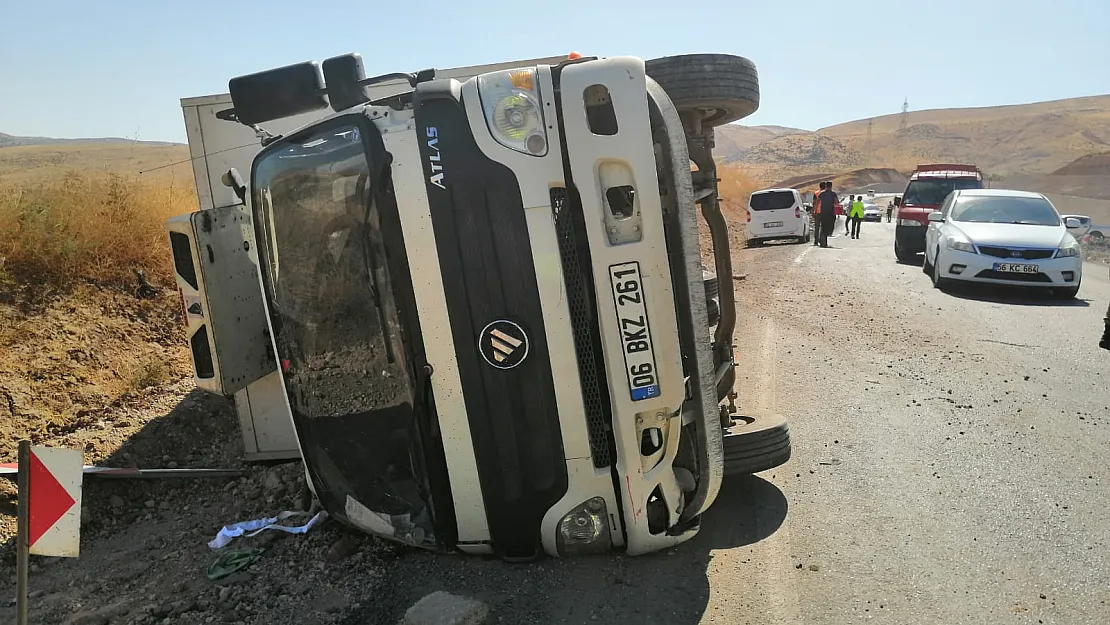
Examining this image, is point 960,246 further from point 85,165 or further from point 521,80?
point 85,165

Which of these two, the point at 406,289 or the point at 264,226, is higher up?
the point at 264,226

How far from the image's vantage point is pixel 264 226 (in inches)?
129

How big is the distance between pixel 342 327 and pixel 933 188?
629 inches

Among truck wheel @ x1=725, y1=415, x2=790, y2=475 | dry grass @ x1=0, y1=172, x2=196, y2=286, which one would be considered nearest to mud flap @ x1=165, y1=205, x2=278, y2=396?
truck wheel @ x1=725, y1=415, x2=790, y2=475

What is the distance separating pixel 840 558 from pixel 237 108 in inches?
132

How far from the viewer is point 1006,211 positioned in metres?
11.3

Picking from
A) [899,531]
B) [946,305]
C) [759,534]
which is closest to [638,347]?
[759,534]

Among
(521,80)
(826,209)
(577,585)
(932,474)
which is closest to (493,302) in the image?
(521,80)

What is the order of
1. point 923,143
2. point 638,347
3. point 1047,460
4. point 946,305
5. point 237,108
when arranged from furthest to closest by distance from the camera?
point 923,143 < point 946,305 < point 1047,460 < point 237,108 < point 638,347

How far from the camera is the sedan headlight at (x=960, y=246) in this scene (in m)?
10.2

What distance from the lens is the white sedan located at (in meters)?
9.88

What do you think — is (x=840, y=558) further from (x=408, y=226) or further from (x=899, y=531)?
(x=408, y=226)

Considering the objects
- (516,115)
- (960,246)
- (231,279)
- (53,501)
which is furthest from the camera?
(960,246)

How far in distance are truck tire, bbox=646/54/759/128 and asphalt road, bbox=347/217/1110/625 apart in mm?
2059
